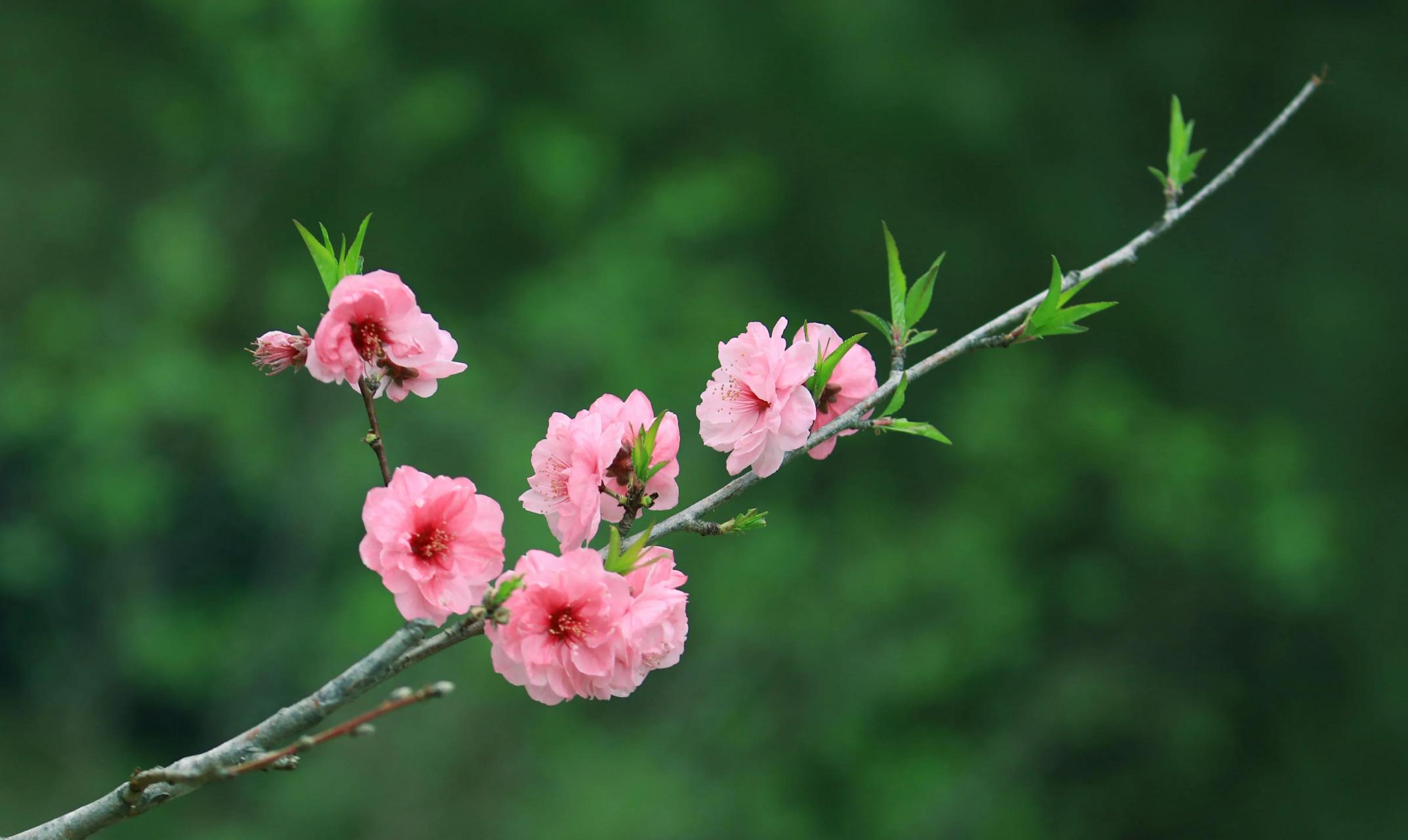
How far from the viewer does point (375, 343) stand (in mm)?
719

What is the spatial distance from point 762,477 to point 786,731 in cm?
268

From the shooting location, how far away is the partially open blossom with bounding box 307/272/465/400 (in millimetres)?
694

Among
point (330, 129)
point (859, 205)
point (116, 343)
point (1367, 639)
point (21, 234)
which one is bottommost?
point (1367, 639)

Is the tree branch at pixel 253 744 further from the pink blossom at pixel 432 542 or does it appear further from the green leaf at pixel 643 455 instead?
the green leaf at pixel 643 455

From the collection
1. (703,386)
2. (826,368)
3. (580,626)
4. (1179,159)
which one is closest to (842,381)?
(826,368)

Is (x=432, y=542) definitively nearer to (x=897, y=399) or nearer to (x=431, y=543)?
(x=431, y=543)

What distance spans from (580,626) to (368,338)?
0.21 m

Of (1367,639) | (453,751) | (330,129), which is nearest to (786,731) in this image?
(453,751)

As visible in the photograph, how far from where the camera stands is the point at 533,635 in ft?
2.26

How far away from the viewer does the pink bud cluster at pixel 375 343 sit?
2.28 ft

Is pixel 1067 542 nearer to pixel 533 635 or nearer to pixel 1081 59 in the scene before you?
pixel 1081 59

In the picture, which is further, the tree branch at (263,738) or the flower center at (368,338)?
the flower center at (368,338)

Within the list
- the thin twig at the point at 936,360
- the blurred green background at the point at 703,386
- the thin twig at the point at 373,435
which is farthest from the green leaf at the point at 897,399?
the blurred green background at the point at 703,386

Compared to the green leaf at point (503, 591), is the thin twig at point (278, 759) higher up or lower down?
lower down
